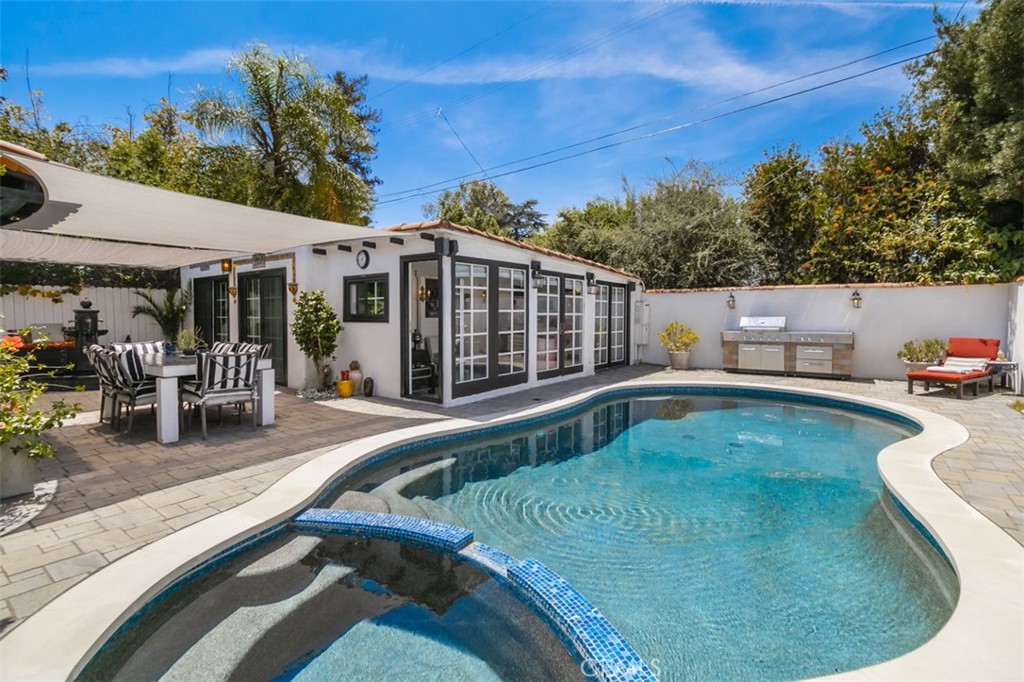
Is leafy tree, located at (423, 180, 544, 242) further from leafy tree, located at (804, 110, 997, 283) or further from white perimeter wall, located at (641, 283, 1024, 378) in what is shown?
leafy tree, located at (804, 110, 997, 283)

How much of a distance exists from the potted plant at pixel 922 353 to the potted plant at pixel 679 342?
4910mm

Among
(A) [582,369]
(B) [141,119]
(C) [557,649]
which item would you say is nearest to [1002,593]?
(C) [557,649]

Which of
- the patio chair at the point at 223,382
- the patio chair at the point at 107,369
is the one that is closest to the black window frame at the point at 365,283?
the patio chair at the point at 223,382

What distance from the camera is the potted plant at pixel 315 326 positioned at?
9156 mm

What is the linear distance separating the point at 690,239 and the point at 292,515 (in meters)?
16.1

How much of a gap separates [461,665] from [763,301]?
13516mm

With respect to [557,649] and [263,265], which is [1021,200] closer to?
[557,649]

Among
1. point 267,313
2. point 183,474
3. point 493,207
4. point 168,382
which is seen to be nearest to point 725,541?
point 183,474

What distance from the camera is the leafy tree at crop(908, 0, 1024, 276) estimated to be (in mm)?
10555

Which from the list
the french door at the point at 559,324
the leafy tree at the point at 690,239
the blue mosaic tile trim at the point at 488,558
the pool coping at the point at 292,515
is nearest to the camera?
the pool coping at the point at 292,515

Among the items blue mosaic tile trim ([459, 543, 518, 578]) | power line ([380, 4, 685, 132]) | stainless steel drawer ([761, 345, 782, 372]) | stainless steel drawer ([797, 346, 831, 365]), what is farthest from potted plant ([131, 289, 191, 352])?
stainless steel drawer ([797, 346, 831, 365])

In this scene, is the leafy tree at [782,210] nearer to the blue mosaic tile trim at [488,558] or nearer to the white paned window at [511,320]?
the white paned window at [511,320]

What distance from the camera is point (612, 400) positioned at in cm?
1053

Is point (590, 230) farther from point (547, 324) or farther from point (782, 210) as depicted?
point (547, 324)
